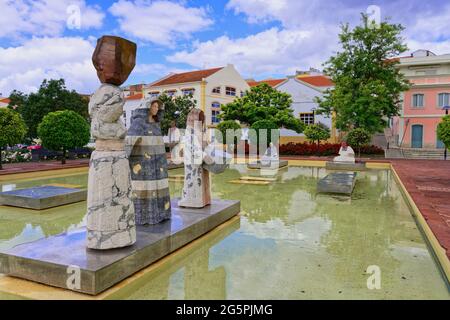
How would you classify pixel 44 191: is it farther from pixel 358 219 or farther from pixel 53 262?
pixel 358 219

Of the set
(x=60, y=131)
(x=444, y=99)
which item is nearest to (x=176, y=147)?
(x=60, y=131)

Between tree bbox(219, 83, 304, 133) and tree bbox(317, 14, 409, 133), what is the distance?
2914 millimetres

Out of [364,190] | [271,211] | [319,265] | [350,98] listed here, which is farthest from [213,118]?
[319,265]

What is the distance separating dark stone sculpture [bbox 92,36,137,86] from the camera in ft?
12.2

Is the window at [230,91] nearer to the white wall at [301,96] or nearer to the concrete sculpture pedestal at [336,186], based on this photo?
the white wall at [301,96]

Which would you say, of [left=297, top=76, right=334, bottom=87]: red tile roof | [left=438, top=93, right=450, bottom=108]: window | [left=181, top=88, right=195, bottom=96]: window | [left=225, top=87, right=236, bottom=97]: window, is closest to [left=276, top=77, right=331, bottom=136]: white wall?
[left=297, top=76, right=334, bottom=87]: red tile roof

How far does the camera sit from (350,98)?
71.0 feet

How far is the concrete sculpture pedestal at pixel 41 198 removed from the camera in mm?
7418

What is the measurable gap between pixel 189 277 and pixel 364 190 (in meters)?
7.90

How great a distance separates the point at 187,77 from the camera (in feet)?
113

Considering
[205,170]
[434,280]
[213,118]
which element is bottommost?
[434,280]

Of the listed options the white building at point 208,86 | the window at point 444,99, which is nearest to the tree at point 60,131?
the white building at point 208,86

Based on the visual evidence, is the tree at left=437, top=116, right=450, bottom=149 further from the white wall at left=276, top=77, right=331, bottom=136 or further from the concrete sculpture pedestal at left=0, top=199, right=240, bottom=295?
the white wall at left=276, top=77, right=331, bottom=136

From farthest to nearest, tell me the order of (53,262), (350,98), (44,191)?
(350,98), (44,191), (53,262)
